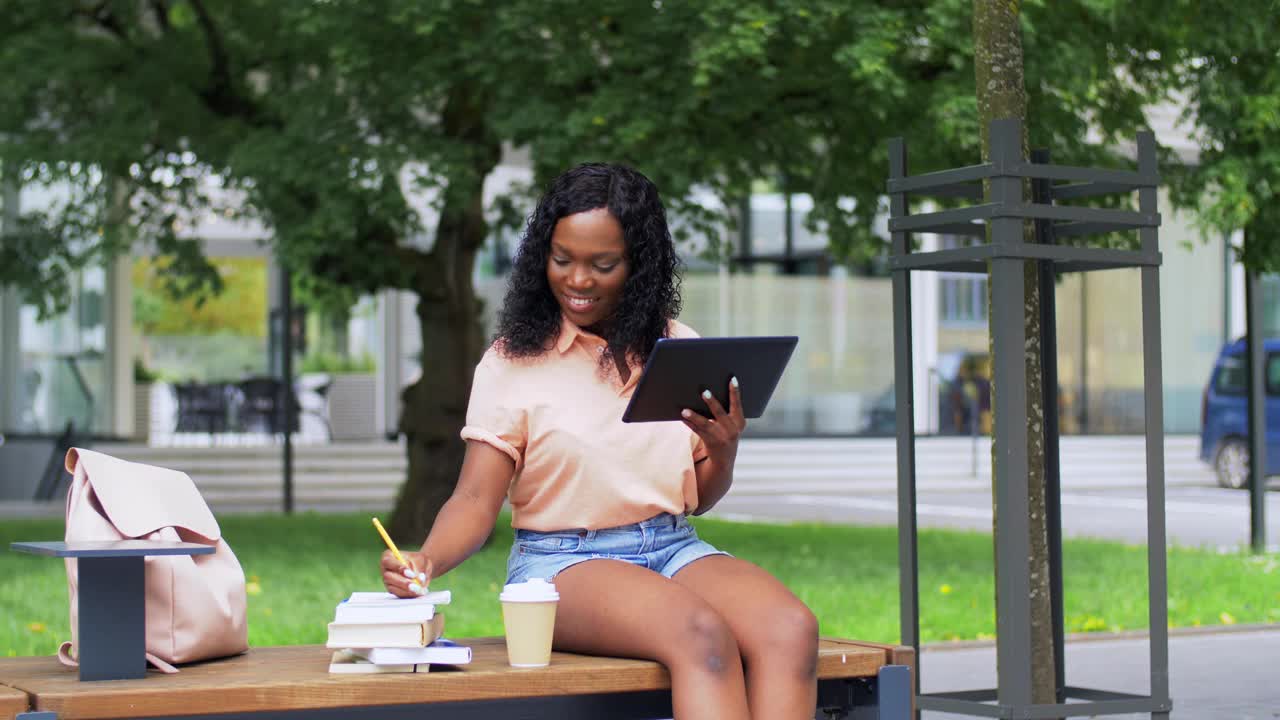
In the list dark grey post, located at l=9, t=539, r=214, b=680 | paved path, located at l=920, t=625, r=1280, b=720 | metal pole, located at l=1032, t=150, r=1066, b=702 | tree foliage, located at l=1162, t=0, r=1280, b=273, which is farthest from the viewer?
tree foliage, located at l=1162, t=0, r=1280, b=273

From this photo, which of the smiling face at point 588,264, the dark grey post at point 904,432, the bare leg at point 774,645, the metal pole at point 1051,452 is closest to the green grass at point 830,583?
the metal pole at point 1051,452

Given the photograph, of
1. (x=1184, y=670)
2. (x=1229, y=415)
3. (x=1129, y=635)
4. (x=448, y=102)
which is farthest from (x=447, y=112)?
(x=1229, y=415)

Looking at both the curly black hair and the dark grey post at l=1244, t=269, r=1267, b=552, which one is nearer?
the curly black hair

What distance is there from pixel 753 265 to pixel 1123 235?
50.8ft

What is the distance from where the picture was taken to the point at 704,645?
346 cm

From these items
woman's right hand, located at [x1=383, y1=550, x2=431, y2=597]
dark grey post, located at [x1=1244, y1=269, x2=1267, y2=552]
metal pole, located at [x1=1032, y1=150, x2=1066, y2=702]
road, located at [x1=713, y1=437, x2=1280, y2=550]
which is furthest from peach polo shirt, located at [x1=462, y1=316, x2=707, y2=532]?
road, located at [x1=713, y1=437, x2=1280, y2=550]

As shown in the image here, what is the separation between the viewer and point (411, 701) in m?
3.38

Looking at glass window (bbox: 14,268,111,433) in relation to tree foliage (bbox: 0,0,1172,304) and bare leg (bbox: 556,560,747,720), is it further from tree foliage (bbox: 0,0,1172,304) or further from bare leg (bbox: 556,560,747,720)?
bare leg (bbox: 556,560,747,720)

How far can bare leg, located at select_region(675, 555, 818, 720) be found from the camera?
3.49 metres

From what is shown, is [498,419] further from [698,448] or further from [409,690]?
[409,690]

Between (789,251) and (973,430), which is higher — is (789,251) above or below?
above

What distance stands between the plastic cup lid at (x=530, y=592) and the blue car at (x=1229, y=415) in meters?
20.4

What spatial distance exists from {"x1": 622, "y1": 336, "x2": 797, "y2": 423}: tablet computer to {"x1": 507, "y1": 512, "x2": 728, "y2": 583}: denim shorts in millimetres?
317

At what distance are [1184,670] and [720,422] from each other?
15.0 feet
